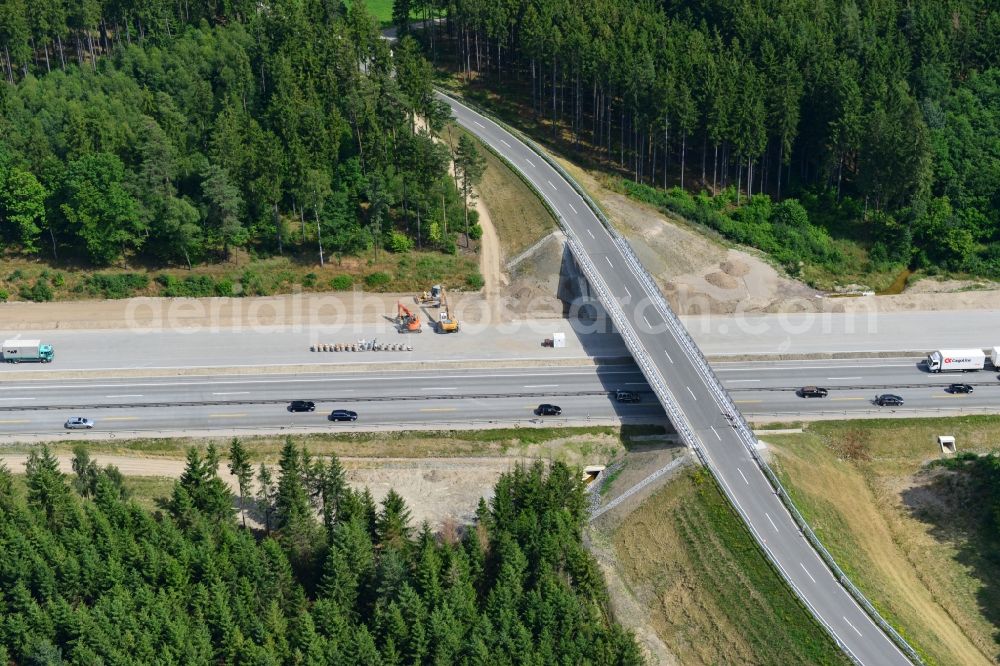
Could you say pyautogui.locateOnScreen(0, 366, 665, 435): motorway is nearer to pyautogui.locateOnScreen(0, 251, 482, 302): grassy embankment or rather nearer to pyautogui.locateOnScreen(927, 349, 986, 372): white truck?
pyautogui.locateOnScreen(0, 251, 482, 302): grassy embankment

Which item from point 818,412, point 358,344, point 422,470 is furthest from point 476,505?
point 818,412

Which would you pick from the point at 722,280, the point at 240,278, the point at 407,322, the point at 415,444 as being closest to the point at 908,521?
the point at 722,280

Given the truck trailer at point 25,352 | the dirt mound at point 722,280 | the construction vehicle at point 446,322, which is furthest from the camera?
the dirt mound at point 722,280

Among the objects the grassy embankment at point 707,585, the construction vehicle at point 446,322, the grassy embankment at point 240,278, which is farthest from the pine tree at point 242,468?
the grassy embankment at point 240,278

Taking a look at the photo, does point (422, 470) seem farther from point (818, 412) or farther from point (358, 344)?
point (818, 412)

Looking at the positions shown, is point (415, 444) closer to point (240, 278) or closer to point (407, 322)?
point (407, 322)

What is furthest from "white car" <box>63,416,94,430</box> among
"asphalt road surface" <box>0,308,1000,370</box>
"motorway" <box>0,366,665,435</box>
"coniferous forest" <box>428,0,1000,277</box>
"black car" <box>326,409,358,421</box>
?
"coniferous forest" <box>428,0,1000,277</box>

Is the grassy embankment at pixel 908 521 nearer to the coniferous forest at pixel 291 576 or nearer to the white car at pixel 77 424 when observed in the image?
the coniferous forest at pixel 291 576
